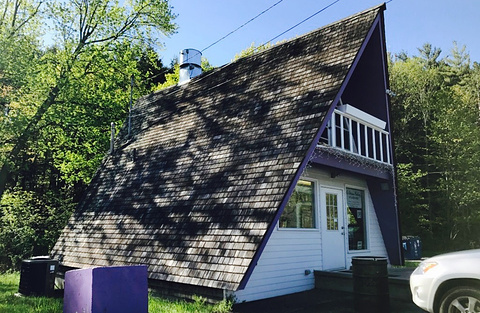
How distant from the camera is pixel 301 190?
9484mm

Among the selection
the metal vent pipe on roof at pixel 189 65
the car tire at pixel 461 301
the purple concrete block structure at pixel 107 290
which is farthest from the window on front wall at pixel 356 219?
the metal vent pipe on roof at pixel 189 65

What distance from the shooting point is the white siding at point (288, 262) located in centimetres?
762

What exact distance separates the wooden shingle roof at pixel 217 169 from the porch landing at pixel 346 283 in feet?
9.76

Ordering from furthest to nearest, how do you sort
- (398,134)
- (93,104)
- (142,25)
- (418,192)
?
(398,134), (418,192), (142,25), (93,104)

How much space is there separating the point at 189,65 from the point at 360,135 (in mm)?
7789

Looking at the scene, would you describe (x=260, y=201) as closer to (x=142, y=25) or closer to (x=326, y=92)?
(x=326, y=92)

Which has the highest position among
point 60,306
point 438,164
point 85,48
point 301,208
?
point 85,48

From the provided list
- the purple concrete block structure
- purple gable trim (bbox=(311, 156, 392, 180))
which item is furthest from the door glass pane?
the purple concrete block structure

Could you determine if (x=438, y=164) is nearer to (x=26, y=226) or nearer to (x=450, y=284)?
(x=450, y=284)

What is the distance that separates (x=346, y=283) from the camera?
8.35 m

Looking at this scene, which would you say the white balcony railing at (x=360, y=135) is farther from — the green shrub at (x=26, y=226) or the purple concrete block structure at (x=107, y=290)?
the green shrub at (x=26, y=226)

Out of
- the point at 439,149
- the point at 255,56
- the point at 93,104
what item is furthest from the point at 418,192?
the point at 93,104

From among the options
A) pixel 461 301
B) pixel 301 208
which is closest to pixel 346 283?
pixel 301 208

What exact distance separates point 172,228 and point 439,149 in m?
25.1
